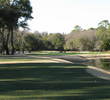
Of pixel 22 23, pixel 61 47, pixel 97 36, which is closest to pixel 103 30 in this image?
pixel 97 36

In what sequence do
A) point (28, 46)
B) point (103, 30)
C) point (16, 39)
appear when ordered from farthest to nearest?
point (103, 30), point (28, 46), point (16, 39)

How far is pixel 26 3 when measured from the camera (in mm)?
62031

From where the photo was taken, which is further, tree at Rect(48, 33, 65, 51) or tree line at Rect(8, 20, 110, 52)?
tree at Rect(48, 33, 65, 51)

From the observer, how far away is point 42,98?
31.7 feet

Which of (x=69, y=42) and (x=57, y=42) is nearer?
(x=69, y=42)

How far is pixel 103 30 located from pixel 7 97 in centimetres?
10250

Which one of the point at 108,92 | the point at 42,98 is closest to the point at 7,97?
the point at 42,98

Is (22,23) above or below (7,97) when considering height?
above

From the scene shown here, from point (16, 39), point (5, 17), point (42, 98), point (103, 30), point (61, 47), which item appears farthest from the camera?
point (61, 47)

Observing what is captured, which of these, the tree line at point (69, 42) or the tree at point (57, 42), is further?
the tree at point (57, 42)

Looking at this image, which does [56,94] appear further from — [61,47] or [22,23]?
[61,47]

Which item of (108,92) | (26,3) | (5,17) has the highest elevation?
(26,3)

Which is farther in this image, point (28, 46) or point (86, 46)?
point (86, 46)

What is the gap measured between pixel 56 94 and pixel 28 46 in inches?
3581
